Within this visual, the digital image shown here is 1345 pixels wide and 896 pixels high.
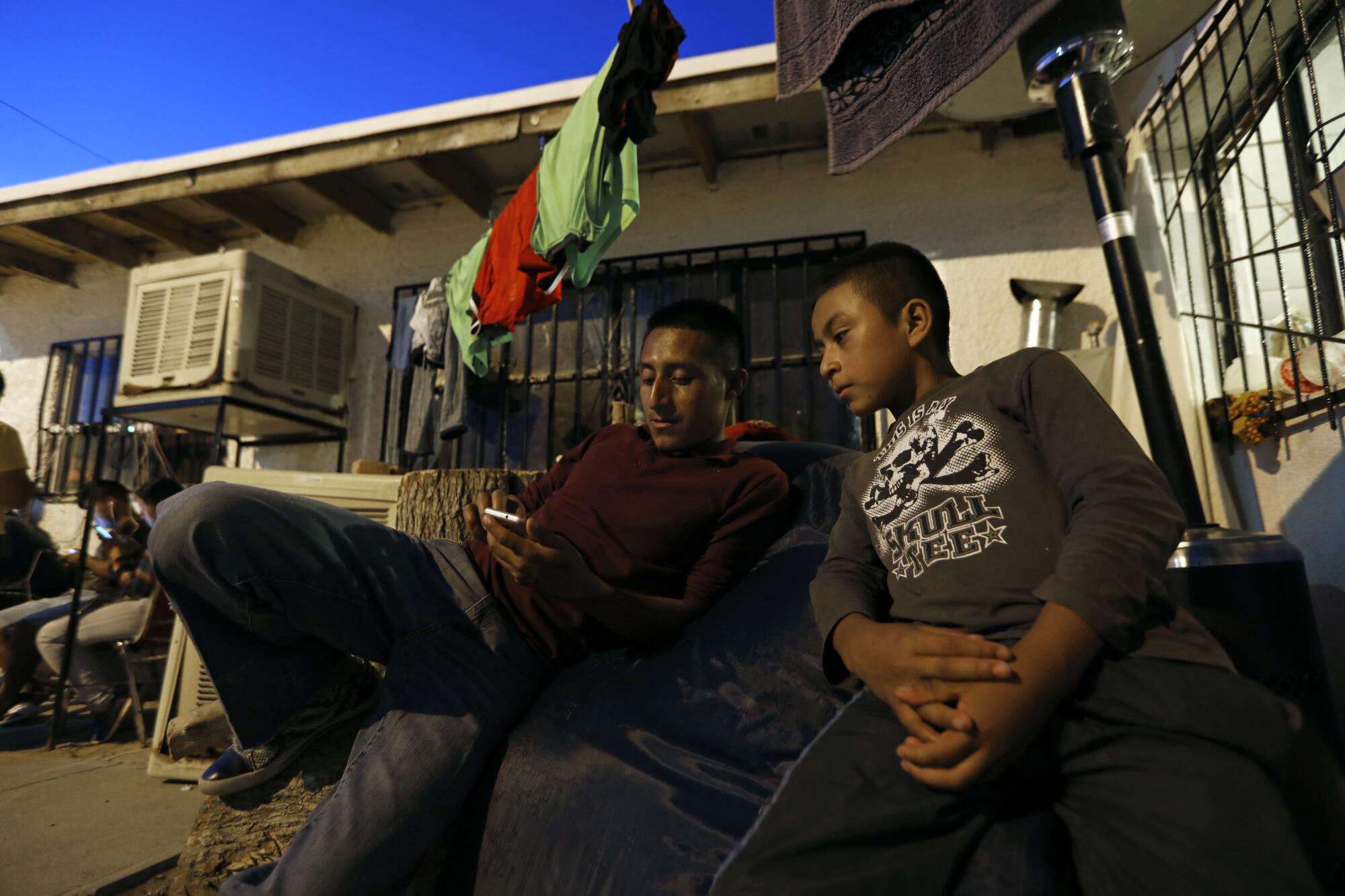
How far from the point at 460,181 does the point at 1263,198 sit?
4611 millimetres

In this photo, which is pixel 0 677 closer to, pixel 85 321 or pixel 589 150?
pixel 85 321

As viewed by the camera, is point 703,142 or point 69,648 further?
point 703,142

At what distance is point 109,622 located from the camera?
4020 mm

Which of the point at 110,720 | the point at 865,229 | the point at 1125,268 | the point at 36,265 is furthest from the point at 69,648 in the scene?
the point at 865,229

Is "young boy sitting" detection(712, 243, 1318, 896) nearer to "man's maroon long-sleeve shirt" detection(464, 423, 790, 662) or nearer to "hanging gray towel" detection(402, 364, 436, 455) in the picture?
"man's maroon long-sleeve shirt" detection(464, 423, 790, 662)

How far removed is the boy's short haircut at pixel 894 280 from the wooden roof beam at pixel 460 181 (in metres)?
4.08

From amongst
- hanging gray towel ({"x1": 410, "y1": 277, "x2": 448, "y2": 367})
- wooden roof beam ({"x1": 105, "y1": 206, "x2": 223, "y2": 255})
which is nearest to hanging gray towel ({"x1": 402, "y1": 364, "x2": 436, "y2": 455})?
hanging gray towel ({"x1": 410, "y1": 277, "x2": 448, "y2": 367})

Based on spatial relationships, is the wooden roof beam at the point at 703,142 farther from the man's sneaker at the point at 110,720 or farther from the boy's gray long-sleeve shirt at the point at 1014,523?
the man's sneaker at the point at 110,720

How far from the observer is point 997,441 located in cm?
114

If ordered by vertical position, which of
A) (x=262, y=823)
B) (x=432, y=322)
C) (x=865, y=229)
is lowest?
(x=262, y=823)

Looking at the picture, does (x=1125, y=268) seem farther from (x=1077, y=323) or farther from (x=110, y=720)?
(x=110, y=720)

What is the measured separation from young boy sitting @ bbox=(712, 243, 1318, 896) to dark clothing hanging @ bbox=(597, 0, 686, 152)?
7.41 feet

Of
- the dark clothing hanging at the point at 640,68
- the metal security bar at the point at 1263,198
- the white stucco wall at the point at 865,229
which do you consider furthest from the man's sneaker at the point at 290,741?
the white stucco wall at the point at 865,229

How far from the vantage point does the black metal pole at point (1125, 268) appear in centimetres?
163
